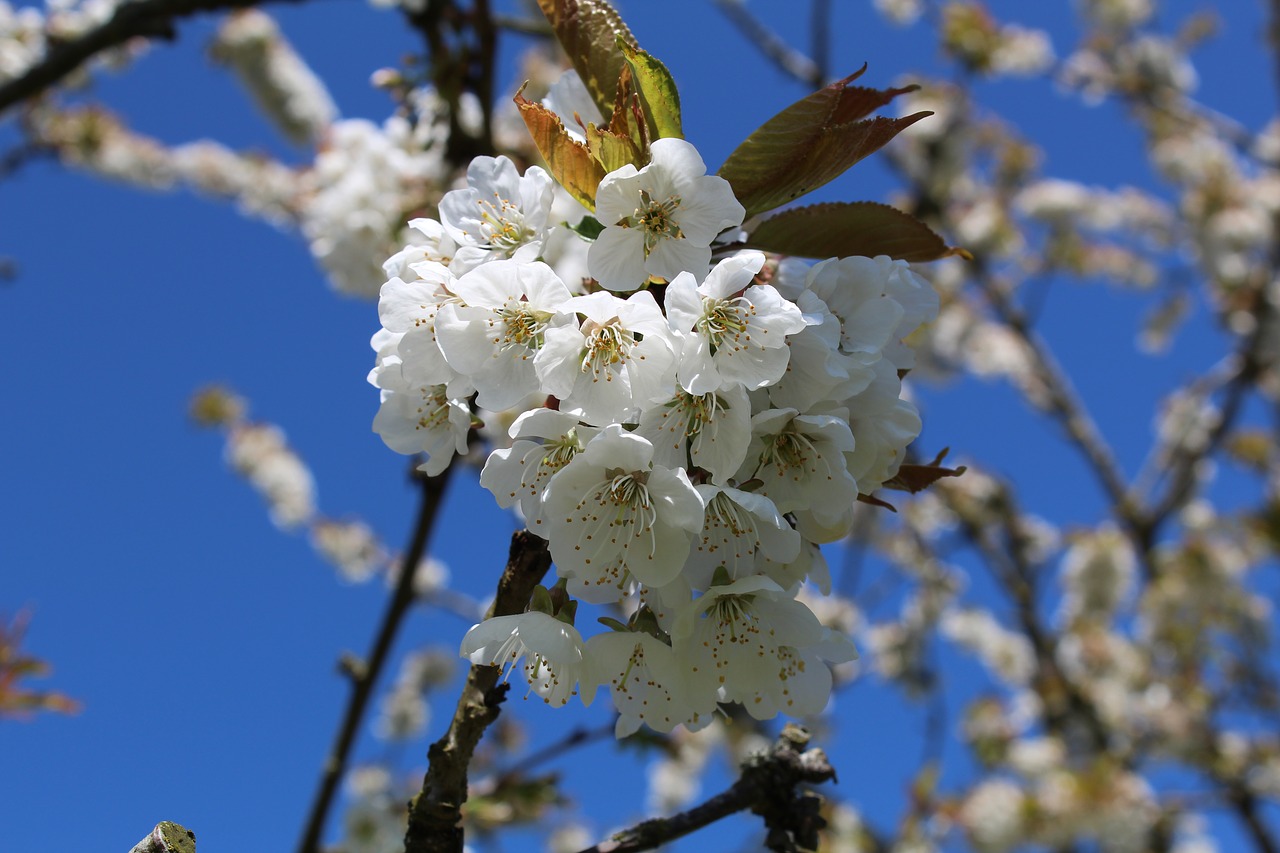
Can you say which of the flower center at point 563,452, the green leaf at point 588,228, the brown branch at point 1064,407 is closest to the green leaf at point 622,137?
the green leaf at point 588,228

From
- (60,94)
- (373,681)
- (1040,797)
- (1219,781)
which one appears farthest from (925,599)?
(60,94)

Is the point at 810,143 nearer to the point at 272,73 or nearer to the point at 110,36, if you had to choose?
the point at 110,36

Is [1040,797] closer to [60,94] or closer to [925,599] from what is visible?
[925,599]

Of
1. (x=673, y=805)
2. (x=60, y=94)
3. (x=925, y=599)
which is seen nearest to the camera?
(x=925, y=599)

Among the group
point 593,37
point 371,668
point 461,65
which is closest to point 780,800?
point 593,37

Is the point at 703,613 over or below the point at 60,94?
below

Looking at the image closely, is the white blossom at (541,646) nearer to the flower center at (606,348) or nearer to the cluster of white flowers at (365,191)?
Result: the flower center at (606,348)

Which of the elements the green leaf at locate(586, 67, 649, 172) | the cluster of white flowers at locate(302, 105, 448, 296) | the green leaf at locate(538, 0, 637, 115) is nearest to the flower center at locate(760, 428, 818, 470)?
the green leaf at locate(586, 67, 649, 172)

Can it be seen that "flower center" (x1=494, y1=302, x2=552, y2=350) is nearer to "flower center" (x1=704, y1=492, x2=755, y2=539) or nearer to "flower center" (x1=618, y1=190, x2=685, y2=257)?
"flower center" (x1=618, y1=190, x2=685, y2=257)
